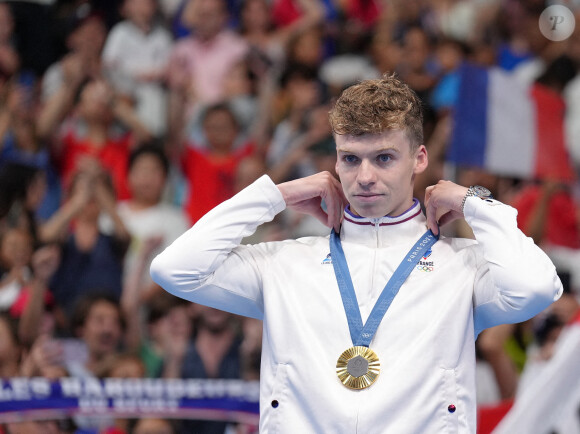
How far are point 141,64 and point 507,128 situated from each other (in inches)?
131

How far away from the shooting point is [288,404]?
2.88 metres

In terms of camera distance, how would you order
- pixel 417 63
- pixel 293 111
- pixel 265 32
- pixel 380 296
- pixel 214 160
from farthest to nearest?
pixel 265 32
pixel 417 63
pixel 293 111
pixel 214 160
pixel 380 296

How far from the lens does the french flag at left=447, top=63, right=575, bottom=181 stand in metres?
6.88

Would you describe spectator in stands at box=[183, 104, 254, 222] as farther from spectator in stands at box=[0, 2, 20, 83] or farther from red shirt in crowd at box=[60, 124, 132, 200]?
spectator in stands at box=[0, 2, 20, 83]

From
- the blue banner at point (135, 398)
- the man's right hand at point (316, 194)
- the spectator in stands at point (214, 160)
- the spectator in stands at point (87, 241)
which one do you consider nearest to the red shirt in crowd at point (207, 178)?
the spectator in stands at point (214, 160)

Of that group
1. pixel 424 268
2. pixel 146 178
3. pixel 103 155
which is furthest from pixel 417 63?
pixel 424 268

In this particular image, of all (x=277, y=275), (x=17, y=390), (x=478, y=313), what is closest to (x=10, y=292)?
(x=17, y=390)

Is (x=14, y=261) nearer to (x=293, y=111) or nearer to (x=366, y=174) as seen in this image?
(x=293, y=111)

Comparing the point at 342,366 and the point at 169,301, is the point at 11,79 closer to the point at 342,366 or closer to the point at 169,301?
the point at 169,301

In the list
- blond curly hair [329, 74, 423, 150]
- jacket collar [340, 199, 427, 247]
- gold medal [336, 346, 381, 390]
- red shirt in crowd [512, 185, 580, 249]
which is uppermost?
red shirt in crowd [512, 185, 580, 249]

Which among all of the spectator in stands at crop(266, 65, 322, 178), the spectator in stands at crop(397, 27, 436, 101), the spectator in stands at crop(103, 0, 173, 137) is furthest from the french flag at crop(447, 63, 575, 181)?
the spectator in stands at crop(103, 0, 173, 137)

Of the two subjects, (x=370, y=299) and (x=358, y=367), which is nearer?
(x=358, y=367)

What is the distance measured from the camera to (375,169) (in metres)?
2.94

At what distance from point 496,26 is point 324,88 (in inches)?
72.7
